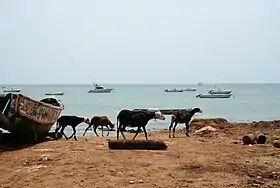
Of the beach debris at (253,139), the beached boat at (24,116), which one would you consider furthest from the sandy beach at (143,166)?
the beached boat at (24,116)

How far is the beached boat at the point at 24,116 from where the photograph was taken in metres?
16.9

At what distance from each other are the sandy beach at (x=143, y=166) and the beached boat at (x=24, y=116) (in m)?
1.48

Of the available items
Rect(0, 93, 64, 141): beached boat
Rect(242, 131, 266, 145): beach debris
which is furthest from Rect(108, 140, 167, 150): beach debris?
Rect(0, 93, 64, 141): beached boat

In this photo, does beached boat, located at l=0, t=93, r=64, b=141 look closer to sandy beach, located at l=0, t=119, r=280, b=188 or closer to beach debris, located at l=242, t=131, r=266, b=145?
sandy beach, located at l=0, t=119, r=280, b=188

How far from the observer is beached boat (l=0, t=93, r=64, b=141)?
55.3ft

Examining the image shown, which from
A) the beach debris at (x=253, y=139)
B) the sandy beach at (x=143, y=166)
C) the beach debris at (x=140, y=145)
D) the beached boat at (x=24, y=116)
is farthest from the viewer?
the beached boat at (x=24, y=116)

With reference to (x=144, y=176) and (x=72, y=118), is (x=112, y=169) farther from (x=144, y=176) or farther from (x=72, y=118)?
(x=72, y=118)

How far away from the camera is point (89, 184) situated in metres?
10.2

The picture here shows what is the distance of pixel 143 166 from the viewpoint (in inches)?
463

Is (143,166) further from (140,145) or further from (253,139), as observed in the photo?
(253,139)

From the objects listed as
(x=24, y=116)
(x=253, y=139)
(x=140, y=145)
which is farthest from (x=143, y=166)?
(x=24, y=116)

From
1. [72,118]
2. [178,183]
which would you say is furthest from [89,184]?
[72,118]

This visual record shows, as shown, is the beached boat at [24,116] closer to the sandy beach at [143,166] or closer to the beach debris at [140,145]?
the sandy beach at [143,166]

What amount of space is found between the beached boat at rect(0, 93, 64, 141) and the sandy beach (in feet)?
4.84
